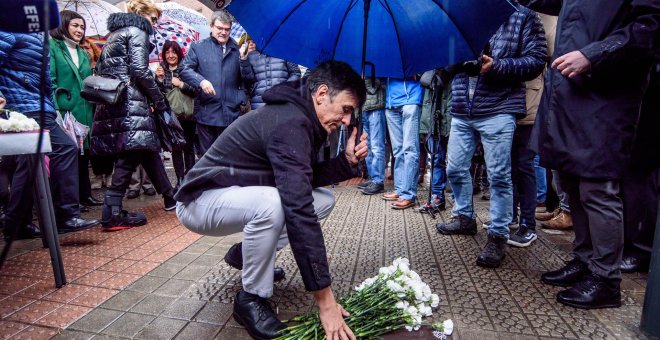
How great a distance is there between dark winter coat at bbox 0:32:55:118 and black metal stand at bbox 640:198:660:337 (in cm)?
474

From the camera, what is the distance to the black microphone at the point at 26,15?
45.8 inches

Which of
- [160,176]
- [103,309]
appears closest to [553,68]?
[103,309]

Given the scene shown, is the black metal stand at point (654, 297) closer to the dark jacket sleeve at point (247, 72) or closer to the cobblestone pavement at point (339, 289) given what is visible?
the cobblestone pavement at point (339, 289)

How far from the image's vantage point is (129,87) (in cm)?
415

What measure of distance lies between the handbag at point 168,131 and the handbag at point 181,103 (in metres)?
0.97

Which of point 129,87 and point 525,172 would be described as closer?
point 525,172

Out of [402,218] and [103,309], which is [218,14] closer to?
[402,218]

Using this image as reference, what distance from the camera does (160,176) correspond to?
15.2 feet

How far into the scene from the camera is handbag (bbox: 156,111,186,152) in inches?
179

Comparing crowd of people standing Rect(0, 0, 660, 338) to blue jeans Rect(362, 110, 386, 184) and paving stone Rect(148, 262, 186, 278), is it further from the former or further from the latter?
paving stone Rect(148, 262, 186, 278)

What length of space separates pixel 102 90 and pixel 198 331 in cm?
287

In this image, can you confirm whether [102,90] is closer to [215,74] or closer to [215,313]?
[215,74]

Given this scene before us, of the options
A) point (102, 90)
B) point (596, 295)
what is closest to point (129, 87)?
point (102, 90)

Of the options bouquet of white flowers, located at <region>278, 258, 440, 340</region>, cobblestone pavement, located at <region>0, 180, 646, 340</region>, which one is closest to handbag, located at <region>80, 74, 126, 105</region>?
cobblestone pavement, located at <region>0, 180, 646, 340</region>
